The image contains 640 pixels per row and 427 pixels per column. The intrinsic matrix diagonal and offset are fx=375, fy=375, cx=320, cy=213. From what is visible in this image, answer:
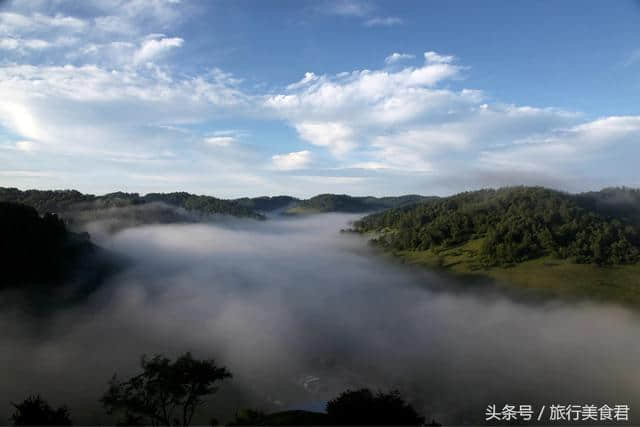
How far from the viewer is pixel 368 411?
4491 centimetres

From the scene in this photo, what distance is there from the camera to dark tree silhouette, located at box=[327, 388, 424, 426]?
44.2m

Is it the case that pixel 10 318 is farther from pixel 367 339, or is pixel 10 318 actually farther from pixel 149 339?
pixel 367 339

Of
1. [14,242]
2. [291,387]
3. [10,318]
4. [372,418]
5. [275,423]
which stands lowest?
[291,387]

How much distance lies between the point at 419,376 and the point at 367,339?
37.3 m

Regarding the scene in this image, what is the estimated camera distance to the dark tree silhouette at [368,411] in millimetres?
44250

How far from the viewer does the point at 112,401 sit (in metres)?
49.5

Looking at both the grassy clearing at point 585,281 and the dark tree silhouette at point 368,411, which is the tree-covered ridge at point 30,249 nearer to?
the dark tree silhouette at point 368,411

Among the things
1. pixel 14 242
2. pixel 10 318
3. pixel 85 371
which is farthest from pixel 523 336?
pixel 14 242

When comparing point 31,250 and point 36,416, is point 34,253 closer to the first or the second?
point 31,250
